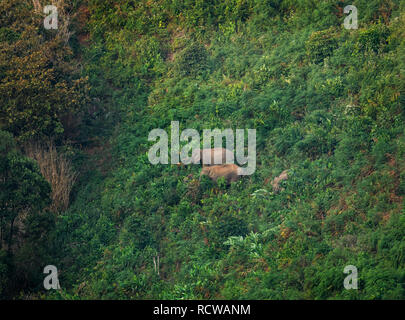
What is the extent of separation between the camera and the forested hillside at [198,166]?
1345 centimetres

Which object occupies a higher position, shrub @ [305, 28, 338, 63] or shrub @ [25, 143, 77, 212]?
shrub @ [305, 28, 338, 63]

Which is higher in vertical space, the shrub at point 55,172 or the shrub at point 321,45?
the shrub at point 321,45

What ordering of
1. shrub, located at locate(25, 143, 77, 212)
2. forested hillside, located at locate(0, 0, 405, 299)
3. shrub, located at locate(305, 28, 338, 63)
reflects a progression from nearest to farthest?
forested hillside, located at locate(0, 0, 405, 299)
shrub, located at locate(25, 143, 77, 212)
shrub, located at locate(305, 28, 338, 63)

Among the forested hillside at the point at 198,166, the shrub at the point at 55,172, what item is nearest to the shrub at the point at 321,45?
the forested hillside at the point at 198,166

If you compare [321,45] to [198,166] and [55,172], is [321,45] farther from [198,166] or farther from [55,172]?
[55,172]

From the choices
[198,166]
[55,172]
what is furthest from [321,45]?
[55,172]

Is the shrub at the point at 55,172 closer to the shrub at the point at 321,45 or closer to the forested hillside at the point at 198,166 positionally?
the forested hillside at the point at 198,166

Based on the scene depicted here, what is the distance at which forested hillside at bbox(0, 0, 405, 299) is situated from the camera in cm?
1345

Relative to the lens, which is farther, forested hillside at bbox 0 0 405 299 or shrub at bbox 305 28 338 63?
shrub at bbox 305 28 338 63

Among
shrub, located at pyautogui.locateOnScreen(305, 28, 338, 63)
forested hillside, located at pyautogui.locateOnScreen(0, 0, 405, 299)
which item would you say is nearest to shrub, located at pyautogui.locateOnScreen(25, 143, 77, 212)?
forested hillside, located at pyautogui.locateOnScreen(0, 0, 405, 299)

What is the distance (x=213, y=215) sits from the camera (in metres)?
15.6

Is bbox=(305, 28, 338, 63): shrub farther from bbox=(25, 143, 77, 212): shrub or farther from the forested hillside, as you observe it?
bbox=(25, 143, 77, 212): shrub

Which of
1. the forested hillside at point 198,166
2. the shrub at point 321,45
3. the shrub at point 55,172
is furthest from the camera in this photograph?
the shrub at point 321,45
